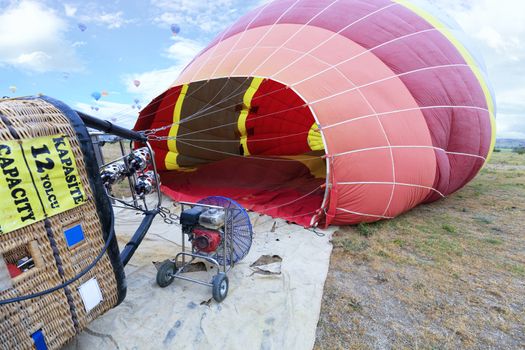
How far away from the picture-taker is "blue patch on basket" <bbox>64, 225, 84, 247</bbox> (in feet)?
4.20

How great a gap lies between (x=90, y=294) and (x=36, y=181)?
542 millimetres

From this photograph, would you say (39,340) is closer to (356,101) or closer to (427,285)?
(427,285)

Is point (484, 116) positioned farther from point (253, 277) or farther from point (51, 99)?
point (51, 99)

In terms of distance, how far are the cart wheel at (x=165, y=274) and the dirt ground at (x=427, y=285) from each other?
1.02 meters

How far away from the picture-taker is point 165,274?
2117 millimetres

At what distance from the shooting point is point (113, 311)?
1.86 metres

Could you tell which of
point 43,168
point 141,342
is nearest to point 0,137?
point 43,168

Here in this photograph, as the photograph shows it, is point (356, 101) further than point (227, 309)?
Yes

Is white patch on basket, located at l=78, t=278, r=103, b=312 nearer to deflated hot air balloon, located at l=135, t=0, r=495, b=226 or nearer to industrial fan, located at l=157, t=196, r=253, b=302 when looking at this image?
industrial fan, located at l=157, t=196, r=253, b=302

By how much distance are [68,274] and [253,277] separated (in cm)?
125

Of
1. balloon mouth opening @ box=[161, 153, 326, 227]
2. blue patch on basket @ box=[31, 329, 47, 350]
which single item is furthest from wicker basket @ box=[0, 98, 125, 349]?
balloon mouth opening @ box=[161, 153, 326, 227]

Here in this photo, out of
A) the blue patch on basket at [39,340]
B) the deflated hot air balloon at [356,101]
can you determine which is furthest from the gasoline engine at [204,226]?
the deflated hot air balloon at [356,101]

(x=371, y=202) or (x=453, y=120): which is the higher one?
(x=453, y=120)

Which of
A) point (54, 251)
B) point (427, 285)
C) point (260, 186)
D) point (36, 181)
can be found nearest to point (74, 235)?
point (54, 251)
